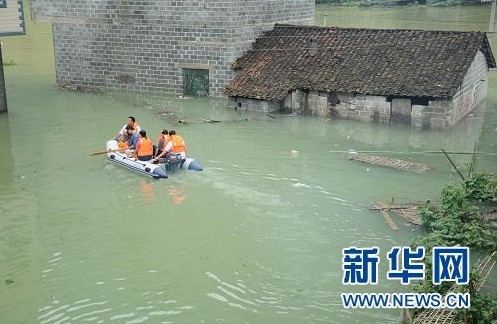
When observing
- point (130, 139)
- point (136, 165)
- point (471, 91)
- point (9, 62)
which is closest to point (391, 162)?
point (136, 165)

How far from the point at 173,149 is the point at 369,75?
8721mm

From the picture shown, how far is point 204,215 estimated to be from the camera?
13.1 m

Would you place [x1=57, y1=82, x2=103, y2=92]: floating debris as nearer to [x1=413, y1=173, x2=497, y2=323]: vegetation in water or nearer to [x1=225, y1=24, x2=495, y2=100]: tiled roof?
[x1=225, y1=24, x2=495, y2=100]: tiled roof

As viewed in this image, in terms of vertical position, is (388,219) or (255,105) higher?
(255,105)

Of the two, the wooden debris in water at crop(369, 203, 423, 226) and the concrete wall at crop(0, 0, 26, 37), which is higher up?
the concrete wall at crop(0, 0, 26, 37)

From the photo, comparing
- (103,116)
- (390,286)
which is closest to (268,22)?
(103,116)

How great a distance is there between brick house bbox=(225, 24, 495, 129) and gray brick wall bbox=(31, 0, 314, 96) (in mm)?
1114

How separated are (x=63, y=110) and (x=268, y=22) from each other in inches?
368

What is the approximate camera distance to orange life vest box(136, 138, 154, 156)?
15.6m

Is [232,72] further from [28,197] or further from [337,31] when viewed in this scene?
[28,197]

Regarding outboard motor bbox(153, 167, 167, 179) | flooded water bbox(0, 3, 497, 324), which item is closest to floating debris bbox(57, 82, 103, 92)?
flooded water bbox(0, 3, 497, 324)

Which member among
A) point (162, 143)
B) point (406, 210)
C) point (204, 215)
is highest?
point (162, 143)

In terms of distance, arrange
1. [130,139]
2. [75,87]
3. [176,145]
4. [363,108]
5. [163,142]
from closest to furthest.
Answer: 1. [176,145]
2. [163,142]
3. [130,139]
4. [363,108]
5. [75,87]

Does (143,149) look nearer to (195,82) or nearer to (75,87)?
(195,82)
